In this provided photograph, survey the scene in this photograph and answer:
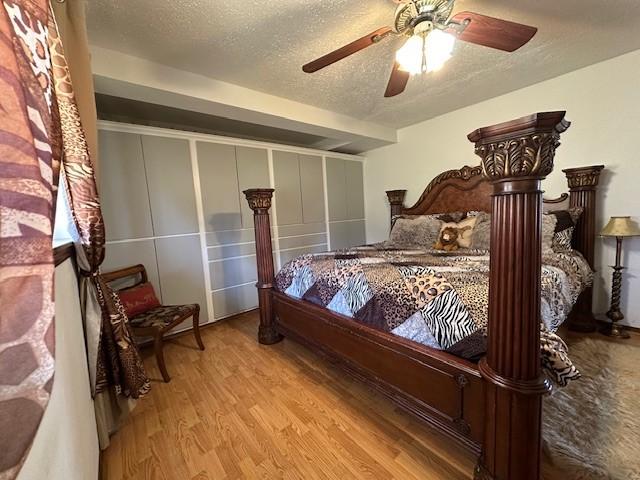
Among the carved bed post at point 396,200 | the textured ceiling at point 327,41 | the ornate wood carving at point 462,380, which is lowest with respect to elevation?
the ornate wood carving at point 462,380

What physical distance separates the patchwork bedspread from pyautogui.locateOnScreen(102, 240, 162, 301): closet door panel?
55.0 inches

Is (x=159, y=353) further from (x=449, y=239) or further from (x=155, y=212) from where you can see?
(x=449, y=239)

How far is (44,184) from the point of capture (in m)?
0.49

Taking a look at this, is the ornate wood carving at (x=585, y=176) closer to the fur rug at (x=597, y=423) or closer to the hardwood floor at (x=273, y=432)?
the fur rug at (x=597, y=423)

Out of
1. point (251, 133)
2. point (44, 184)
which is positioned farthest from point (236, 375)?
point (251, 133)

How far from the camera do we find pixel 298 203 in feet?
11.8

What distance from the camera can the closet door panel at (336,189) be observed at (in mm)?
3902

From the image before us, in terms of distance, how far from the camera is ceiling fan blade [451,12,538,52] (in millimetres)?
1302

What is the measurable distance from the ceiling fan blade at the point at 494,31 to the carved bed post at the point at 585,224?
1470mm

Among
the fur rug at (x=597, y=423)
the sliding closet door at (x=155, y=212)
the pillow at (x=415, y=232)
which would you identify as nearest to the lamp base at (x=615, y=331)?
the fur rug at (x=597, y=423)

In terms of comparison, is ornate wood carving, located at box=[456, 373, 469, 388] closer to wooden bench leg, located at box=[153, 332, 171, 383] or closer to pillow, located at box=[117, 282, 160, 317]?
wooden bench leg, located at box=[153, 332, 171, 383]

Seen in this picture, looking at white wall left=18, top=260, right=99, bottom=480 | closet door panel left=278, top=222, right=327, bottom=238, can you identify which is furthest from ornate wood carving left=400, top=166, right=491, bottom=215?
white wall left=18, top=260, right=99, bottom=480

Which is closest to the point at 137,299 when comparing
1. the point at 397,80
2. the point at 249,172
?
the point at 249,172

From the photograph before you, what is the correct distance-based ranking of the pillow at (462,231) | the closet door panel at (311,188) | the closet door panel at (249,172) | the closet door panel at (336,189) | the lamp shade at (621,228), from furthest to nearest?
the closet door panel at (336,189), the closet door panel at (311,188), the closet door panel at (249,172), the pillow at (462,231), the lamp shade at (621,228)
